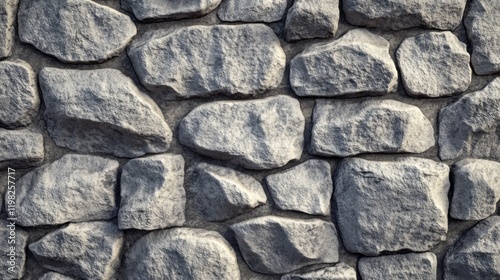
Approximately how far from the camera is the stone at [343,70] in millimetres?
1170

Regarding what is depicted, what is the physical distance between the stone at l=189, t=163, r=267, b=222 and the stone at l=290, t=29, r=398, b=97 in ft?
0.79

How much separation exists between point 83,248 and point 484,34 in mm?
1014

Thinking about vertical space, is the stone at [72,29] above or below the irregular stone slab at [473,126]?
above

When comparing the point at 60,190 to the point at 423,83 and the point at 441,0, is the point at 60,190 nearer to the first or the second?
the point at 423,83

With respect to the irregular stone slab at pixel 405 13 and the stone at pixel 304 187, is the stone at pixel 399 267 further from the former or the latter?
the irregular stone slab at pixel 405 13

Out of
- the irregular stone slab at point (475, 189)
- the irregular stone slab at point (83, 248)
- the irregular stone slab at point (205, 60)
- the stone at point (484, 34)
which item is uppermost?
the stone at point (484, 34)

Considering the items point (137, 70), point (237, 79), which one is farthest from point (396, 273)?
point (137, 70)

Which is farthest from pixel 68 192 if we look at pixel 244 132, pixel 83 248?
pixel 244 132

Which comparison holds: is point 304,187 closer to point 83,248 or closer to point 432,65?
point 432,65

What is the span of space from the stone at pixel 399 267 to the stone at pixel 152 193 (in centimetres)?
43

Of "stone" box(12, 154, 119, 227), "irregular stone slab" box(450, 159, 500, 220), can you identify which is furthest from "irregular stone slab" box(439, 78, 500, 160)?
"stone" box(12, 154, 119, 227)

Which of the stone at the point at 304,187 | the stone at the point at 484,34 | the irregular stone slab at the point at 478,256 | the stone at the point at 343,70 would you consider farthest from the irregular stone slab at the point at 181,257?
the stone at the point at 484,34

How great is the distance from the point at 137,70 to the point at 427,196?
699 millimetres

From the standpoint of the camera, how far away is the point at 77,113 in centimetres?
114
